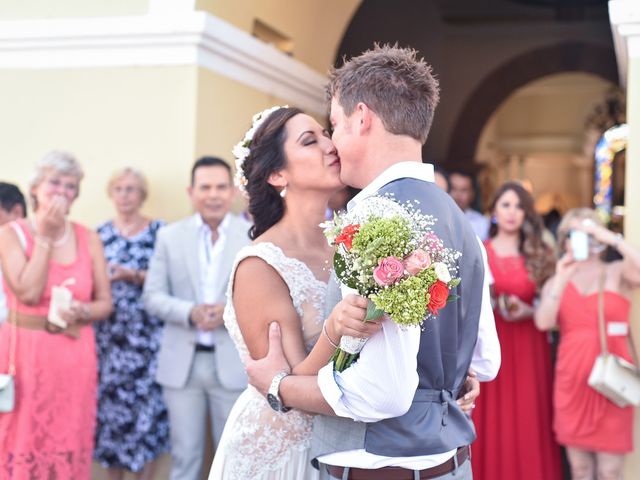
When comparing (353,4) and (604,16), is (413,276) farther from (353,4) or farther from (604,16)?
(604,16)

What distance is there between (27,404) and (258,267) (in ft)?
7.91

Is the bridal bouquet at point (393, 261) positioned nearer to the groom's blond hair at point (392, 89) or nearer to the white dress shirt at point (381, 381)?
the white dress shirt at point (381, 381)

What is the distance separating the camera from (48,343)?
15.8 feet

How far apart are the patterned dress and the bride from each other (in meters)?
2.62

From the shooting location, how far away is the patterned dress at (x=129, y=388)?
5633mm

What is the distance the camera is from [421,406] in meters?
2.42

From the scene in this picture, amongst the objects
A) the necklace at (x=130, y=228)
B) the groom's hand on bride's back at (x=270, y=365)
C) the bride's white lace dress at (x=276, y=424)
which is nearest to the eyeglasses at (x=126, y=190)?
the necklace at (x=130, y=228)

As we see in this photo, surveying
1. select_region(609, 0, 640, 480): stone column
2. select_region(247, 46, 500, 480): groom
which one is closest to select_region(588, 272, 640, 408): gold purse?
select_region(609, 0, 640, 480): stone column

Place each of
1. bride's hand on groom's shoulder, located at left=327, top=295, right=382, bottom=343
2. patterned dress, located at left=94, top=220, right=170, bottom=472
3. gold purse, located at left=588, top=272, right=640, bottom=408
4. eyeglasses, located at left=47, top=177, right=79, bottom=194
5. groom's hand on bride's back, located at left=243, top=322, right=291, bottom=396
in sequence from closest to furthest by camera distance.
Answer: bride's hand on groom's shoulder, located at left=327, top=295, right=382, bottom=343 < groom's hand on bride's back, located at left=243, top=322, right=291, bottom=396 < gold purse, located at left=588, top=272, right=640, bottom=408 < eyeglasses, located at left=47, top=177, right=79, bottom=194 < patterned dress, located at left=94, top=220, right=170, bottom=472

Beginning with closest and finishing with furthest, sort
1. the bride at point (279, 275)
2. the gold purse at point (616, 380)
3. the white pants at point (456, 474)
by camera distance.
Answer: the white pants at point (456, 474), the bride at point (279, 275), the gold purse at point (616, 380)

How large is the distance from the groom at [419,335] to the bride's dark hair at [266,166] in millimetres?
496

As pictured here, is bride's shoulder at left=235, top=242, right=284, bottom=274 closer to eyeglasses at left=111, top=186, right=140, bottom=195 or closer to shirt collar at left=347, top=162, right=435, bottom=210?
shirt collar at left=347, top=162, right=435, bottom=210

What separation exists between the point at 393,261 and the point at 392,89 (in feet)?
1.91

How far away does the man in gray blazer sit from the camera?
17.3ft
